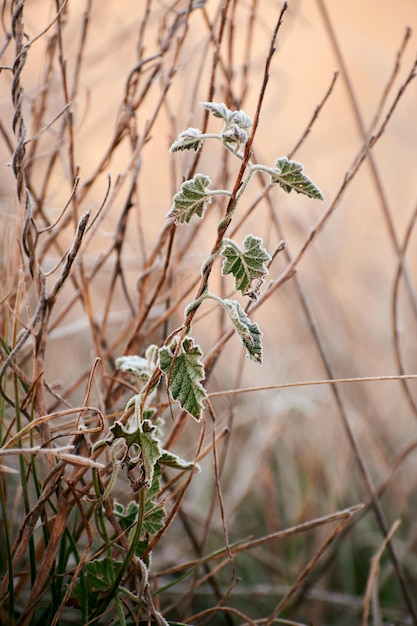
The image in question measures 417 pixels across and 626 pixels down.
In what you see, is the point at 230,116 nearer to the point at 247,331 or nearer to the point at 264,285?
the point at 247,331

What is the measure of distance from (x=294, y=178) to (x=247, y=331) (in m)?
0.10

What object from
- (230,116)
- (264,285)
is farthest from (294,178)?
(264,285)

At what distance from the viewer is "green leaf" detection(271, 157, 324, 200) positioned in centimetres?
36

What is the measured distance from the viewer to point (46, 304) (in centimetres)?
43

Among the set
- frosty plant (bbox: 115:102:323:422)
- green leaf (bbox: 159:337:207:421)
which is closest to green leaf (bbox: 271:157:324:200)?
frosty plant (bbox: 115:102:323:422)

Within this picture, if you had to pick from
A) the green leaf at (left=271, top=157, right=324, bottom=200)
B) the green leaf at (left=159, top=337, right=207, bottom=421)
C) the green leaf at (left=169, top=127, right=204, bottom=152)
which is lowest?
the green leaf at (left=159, top=337, right=207, bottom=421)

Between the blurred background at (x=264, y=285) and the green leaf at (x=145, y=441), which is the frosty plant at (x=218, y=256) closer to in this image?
the green leaf at (x=145, y=441)

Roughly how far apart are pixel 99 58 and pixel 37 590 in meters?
0.78

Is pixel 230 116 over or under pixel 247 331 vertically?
over

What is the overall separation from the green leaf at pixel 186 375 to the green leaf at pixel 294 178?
112 mm

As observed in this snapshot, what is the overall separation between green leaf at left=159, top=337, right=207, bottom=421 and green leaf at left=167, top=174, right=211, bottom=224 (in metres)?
0.07

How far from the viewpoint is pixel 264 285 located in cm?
65

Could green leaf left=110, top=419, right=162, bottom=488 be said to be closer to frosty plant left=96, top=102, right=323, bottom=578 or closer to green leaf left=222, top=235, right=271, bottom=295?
frosty plant left=96, top=102, right=323, bottom=578

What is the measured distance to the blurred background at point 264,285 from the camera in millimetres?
608
